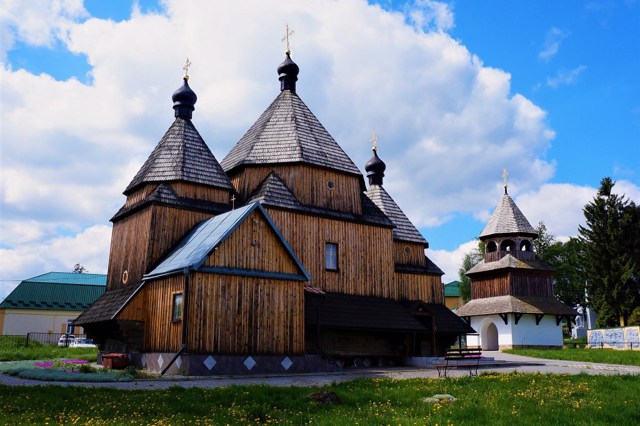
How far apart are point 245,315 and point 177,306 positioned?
2.02 metres

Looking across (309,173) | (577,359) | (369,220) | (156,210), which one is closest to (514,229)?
(577,359)

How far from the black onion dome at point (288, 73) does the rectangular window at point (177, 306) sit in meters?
13.3

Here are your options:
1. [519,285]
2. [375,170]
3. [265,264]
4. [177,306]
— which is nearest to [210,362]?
[177,306]

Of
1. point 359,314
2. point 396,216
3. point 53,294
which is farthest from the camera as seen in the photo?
point 53,294

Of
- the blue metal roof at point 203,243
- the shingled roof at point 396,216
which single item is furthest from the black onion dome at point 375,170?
the blue metal roof at point 203,243

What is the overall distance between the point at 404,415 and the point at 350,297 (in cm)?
1418

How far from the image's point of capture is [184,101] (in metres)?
24.4

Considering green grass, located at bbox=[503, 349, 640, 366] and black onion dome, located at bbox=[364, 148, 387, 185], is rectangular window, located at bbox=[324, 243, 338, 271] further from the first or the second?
green grass, located at bbox=[503, 349, 640, 366]

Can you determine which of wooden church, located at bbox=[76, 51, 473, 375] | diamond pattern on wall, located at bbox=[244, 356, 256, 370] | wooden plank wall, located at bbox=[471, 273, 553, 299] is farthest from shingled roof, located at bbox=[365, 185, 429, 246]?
wooden plank wall, located at bbox=[471, 273, 553, 299]

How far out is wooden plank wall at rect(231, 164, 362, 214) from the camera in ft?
75.0

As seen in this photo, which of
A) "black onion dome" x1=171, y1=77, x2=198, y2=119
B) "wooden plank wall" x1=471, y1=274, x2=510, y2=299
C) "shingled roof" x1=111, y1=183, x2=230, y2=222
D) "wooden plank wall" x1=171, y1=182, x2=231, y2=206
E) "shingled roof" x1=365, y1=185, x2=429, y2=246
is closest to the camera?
"shingled roof" x1=111, y1=183, x2=230, y2=222

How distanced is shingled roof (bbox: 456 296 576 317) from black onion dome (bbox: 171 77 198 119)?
2429 centimetres

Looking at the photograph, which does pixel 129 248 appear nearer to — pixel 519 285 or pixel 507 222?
pixel 519 285

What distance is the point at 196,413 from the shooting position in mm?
8805
